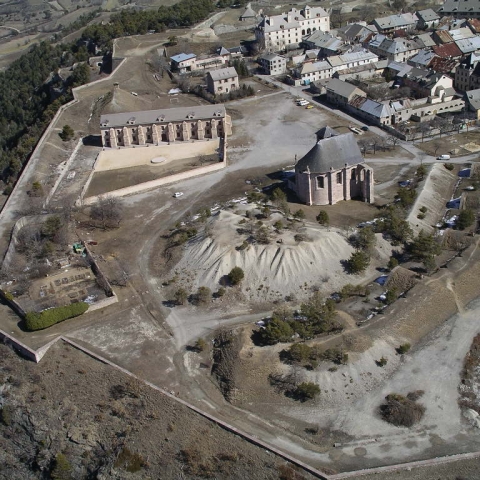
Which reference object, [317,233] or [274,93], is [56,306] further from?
[274,93]

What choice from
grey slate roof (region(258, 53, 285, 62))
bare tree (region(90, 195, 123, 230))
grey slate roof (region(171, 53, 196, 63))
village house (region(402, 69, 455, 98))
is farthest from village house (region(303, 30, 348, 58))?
bare tree (region(90, 195, 123, 230))

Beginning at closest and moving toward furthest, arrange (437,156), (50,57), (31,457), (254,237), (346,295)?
(31,457), (346,295), (254,237), (437,156), (50,57)

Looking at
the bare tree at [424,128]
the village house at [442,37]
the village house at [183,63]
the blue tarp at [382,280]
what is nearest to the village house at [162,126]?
the bare tree at [424,128]

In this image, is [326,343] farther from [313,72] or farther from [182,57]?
[182,57]

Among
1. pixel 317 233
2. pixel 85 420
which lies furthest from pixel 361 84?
pixel 85 420

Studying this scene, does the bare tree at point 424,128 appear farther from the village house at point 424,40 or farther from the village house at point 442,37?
the village house at point 442,37

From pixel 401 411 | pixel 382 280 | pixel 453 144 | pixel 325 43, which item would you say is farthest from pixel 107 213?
pixel 325 43
